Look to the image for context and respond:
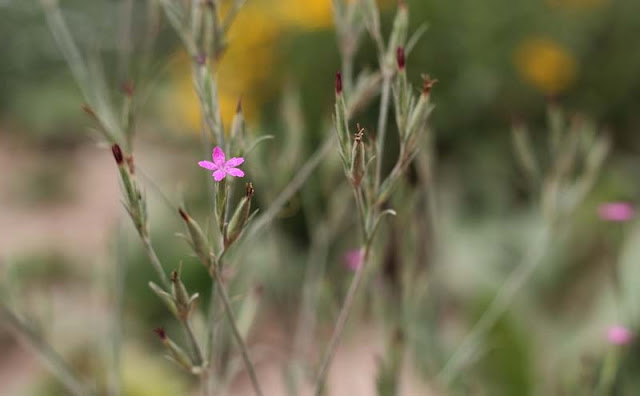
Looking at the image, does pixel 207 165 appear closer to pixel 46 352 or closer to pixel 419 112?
pixel 419 112

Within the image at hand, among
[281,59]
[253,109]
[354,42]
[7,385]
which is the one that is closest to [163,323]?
[7,385]

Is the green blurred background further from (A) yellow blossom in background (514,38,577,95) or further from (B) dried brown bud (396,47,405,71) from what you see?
(B) dried brown bud (396,47,405,71)

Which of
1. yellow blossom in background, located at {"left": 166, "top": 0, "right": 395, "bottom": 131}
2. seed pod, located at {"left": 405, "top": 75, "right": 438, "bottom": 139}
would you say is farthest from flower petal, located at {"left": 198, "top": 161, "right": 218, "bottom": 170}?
yellow blossom in background, located at {"left": 166, "top": 0, "right": 395, "bottom": 131}

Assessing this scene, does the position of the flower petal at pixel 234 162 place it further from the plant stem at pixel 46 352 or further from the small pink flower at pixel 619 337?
the small pink flower at pixel 619 337

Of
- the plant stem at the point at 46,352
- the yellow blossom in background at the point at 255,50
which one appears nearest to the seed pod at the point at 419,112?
the plant stem at the point at 46,352

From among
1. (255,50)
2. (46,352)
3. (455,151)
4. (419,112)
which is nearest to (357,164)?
(419,112)
